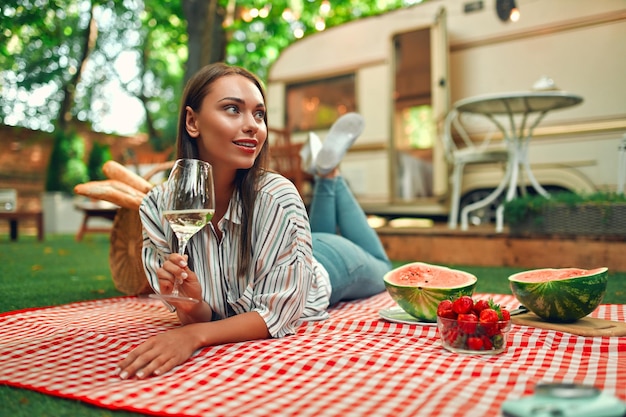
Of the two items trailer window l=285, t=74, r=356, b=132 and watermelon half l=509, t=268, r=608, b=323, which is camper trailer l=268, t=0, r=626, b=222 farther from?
watermelon half l=509, t=268, r=608, b=323

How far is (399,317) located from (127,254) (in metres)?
1.88

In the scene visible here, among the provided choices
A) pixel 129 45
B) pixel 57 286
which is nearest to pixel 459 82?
pixel 57 286

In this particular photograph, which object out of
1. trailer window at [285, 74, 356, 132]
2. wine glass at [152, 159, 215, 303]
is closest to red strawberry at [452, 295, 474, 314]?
wine glass at [152, 159, 215, 303]

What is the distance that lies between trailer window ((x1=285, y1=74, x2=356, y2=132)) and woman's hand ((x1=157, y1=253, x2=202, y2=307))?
20.2 feet

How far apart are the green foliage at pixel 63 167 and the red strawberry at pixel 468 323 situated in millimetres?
11635

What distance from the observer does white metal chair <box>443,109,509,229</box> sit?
17.8ft

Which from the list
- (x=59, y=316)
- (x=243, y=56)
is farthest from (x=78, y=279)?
(x=243, y=56)

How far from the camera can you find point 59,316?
2.68 meters

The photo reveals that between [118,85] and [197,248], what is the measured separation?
1835 centimetres

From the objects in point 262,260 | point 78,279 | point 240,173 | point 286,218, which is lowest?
point 78,279

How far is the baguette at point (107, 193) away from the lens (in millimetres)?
3064

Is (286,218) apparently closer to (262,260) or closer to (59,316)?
(262,260)

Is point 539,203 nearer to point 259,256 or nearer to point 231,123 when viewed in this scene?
point 259,256

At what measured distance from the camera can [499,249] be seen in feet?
16.0
